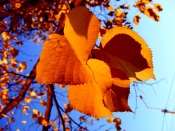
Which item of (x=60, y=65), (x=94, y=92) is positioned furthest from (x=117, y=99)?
(x=60, y=65)

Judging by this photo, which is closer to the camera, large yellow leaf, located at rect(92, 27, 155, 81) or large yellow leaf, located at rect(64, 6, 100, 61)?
large yellow leaf, located at rect(64, 6, 100, 61)

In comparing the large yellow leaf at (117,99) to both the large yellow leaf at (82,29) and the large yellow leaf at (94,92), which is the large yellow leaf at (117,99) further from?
the large yellow leaf at (82,29)

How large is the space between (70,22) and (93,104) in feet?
0.63

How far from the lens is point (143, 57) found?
0.51 metres

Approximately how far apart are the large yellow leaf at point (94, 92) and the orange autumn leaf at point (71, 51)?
26mm

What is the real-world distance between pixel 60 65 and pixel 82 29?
0.08m

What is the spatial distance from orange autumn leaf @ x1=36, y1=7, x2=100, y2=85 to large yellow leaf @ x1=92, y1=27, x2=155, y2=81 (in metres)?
0.08

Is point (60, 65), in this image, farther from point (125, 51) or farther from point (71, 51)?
point (125, 51)

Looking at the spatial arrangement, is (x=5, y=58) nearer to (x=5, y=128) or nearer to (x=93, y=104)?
(x=5, y=128)

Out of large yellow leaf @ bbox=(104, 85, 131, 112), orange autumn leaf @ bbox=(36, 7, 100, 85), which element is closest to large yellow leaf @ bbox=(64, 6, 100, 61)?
orange autumn leaf @ bbox=(36, 7, 100, 85)

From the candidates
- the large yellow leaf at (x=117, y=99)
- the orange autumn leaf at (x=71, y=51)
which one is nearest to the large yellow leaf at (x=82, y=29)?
the orange autumn leaf at (x=71, y=51)

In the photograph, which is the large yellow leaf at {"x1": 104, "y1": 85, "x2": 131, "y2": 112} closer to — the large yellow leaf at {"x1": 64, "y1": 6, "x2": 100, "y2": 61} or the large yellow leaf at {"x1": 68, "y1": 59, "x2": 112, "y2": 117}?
the large yellow leaf at {"x1": 68, "y1": 59, "x2": 112, "y2": 117}

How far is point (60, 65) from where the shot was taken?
0.41m

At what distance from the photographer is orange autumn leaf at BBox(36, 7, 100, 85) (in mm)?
382
